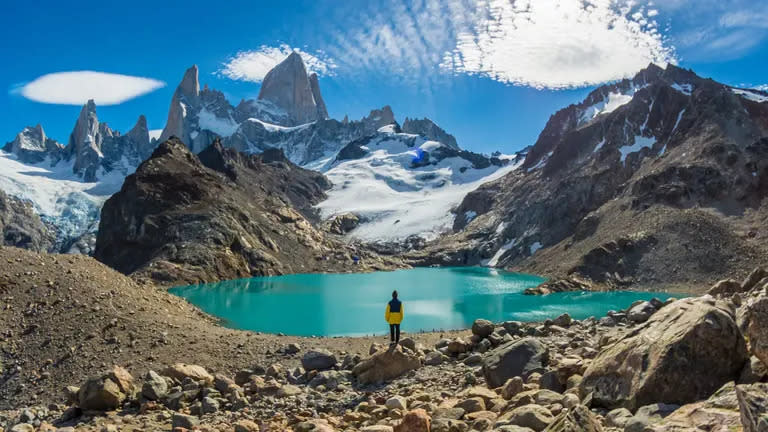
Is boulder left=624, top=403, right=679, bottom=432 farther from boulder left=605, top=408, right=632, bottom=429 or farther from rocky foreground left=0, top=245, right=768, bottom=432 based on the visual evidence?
boulder left=605, top=408, right=632, bottom=429

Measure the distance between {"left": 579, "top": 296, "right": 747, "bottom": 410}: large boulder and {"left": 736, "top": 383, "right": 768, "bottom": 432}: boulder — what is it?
8.97 feet

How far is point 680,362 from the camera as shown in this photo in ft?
26.1

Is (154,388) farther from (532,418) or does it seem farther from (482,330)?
(482,330)

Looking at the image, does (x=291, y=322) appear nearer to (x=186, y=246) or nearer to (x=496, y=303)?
(x=496, y=303)

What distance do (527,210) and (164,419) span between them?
143m

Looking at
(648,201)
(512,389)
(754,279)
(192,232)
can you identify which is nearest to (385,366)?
(512,389)

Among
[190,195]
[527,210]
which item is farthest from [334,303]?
[527,210]

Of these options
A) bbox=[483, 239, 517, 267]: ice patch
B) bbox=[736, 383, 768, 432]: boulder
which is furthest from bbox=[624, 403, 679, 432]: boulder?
bbox=[483, 239, 517, 267]: ice patch

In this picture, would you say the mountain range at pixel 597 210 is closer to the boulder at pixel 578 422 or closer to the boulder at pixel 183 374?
the boulder at pixel 183 374

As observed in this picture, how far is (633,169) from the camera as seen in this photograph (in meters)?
120

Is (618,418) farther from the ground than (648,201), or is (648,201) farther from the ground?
(648,201)

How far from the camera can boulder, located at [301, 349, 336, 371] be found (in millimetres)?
18031

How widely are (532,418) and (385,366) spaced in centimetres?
879

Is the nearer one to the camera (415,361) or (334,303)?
(415,361)
